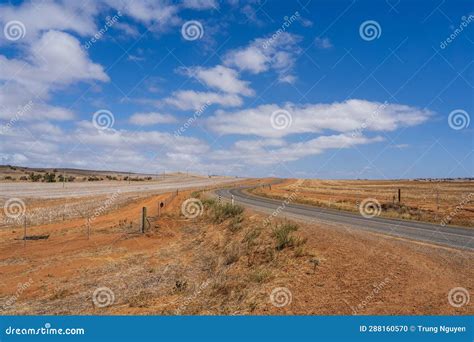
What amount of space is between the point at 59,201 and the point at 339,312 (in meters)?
37.8

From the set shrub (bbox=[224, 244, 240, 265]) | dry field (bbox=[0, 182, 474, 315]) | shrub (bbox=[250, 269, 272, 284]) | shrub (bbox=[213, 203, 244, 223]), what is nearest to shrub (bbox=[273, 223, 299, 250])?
dry field (bbox=[0, 182, 474, 315])

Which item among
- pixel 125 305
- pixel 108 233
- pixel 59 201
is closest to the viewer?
pixel 125 305

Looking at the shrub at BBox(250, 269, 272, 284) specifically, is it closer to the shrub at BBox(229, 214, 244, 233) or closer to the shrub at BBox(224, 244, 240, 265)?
the shrub at BBox(224, 244, 240, 265)

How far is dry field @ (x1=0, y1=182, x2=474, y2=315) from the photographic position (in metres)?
9.50

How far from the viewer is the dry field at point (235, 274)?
950 centimetres

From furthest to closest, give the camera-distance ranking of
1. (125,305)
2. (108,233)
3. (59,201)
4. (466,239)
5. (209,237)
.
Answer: (59,201), (108,233), (209,237), (466,239), (125,305)

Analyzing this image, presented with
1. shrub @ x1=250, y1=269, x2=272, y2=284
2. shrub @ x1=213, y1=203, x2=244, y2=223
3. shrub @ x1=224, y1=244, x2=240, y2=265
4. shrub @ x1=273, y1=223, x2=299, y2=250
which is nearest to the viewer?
shrub @ x1=250, y1=269, x2=272, y2=284

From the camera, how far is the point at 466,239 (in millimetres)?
17656

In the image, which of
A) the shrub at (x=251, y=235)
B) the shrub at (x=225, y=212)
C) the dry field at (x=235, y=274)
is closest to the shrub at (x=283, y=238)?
the dry field at (x=235, y=274)

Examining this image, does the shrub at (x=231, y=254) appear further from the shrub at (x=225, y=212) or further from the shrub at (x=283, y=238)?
the shrub at (x=225, y=212)

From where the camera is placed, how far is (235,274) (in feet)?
43.7

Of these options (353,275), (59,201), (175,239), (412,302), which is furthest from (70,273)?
(59,201)

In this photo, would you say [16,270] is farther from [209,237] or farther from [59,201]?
[59,201]

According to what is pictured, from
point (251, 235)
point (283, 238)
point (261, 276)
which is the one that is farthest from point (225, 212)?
point (261, 276)
